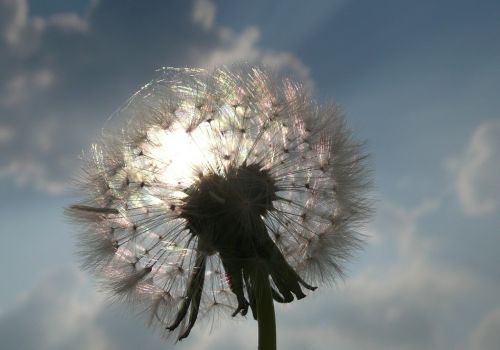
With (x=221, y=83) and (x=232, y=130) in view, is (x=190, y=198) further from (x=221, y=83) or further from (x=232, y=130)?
(x=221, y=83)

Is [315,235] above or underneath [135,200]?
above

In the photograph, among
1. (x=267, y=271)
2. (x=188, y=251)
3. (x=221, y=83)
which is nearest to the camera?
(x=267, y=271)

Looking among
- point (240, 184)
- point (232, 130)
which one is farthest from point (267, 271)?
point (232, 130)
